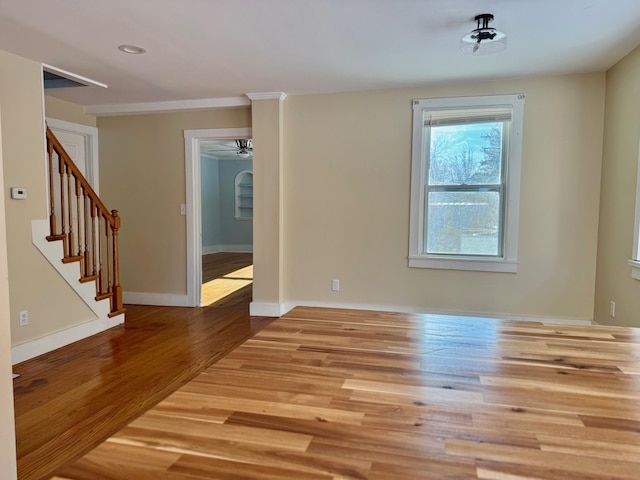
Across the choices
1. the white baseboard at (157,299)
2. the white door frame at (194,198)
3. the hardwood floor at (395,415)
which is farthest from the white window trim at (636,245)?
the white baseboard at (157,299)

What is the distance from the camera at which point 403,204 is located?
12.8 feet

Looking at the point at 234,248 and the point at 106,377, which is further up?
the point at 234,248

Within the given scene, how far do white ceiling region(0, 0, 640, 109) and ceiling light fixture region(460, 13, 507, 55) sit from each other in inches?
2.5

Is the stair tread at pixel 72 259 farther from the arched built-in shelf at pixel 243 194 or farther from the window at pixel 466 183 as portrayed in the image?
the arched built-in shelf at pixel 243 194

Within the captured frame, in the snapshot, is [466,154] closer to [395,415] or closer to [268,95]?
[268,95]

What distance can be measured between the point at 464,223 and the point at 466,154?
638 millimetres

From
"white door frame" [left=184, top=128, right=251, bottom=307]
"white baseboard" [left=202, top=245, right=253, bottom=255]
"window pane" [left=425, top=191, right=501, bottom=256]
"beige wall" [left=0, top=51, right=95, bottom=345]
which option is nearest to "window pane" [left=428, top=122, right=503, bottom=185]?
"window pane" [left=425, top=191, right=501, bottom=256]

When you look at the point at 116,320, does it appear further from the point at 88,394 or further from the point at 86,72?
the point at 86,72

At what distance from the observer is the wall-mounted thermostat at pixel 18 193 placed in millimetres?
2977

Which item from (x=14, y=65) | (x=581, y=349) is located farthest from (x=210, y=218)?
(x=581, y=349)

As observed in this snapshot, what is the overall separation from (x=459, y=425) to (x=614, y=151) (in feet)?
11.2

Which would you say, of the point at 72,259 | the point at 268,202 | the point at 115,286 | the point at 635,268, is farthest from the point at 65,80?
the point at 635,268

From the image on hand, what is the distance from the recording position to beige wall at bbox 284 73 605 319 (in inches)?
138

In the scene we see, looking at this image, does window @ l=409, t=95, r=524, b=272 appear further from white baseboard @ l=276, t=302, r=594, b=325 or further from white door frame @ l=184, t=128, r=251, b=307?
white door frame @ l=184, t=128, r=251, b=307
